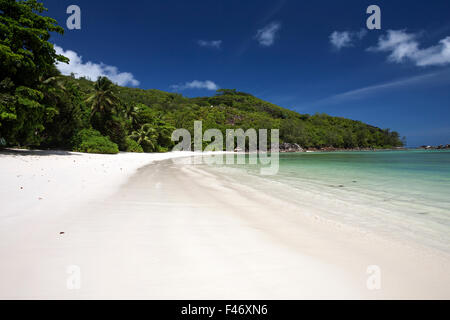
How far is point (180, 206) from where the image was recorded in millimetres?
4469

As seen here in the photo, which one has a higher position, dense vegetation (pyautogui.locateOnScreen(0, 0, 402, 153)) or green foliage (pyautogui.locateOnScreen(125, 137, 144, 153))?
dense vegetation (pyautogui.locateOnScreen(0, 0, 402, 153))

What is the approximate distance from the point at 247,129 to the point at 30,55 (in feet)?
249

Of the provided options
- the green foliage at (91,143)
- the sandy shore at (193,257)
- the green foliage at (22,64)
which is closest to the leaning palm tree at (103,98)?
the green foliage at (91,143)

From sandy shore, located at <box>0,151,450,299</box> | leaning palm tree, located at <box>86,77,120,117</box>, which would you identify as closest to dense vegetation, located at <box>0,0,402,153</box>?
leaning palm tree, located at <box>86,77,120,117</box>

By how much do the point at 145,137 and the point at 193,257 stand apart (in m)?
35.5

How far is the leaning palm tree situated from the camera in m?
26.5

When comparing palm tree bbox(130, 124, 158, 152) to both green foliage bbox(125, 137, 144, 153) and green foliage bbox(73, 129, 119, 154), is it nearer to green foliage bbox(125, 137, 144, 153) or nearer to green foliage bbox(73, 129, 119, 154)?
green foliage bbox(125, 137, 144, 153)

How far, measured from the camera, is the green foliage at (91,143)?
21.3 m

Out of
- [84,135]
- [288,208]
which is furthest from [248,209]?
[84,135]

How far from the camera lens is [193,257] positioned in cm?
227

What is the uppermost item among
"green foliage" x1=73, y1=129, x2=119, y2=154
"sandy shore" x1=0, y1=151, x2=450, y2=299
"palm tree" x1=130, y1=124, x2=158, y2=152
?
"palm tree" x1=130, y1=124, x2=158, y2=152

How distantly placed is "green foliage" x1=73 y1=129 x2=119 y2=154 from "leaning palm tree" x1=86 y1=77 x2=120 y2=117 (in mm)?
4607

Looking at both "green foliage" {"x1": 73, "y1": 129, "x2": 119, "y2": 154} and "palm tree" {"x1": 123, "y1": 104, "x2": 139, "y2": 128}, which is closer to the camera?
"green foliage" {"x1": 73, "y1": 129, "x2": 119, "y2": 154}
